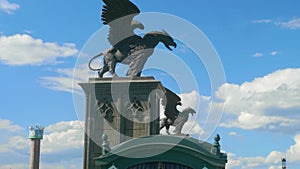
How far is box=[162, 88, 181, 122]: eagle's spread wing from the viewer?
2567 centimetres

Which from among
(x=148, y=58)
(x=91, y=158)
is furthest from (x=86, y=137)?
(x=148, y=58)

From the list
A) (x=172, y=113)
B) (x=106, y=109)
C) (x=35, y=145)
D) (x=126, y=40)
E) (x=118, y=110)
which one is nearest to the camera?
(x=118, y=110)

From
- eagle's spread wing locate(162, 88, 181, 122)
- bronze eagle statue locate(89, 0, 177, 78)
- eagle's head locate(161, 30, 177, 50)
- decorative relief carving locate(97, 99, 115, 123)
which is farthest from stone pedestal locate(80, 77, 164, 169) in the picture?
eagle's head locate(161, 30, 177, 50)

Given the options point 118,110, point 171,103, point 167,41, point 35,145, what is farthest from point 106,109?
point 35,145

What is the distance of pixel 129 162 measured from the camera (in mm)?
21062

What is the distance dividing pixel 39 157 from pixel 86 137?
47.1 metres

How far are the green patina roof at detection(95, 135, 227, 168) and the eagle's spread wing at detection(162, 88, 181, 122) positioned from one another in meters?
4.62

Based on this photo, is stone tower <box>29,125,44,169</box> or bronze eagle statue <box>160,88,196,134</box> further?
stone tower <box>29,125,44,169</box>

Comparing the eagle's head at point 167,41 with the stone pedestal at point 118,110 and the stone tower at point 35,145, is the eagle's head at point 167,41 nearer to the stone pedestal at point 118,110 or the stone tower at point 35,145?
the stone pedestal at point 118,110

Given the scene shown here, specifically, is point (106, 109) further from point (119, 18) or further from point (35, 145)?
point (35, 145)

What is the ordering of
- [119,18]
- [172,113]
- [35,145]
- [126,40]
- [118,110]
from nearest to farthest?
[118,110] < [126,40] < [172,113] < [119,18] < [35,145]

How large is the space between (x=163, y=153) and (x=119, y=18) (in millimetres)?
8119

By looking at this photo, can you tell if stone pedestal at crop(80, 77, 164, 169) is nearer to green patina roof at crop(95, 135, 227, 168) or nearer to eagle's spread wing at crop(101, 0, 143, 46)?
eagle's spread wing at crop(101, 0, 143, 46)

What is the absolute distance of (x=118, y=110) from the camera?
2433 centimetres
